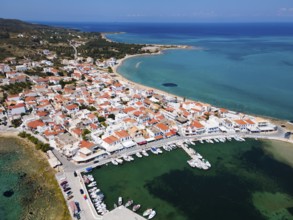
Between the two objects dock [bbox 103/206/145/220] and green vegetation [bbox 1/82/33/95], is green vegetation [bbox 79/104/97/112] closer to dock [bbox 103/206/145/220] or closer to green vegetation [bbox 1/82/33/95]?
green vegetation [bbox 1/82/33/95]

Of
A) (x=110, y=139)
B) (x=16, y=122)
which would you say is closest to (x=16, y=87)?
(x=16, y=122)

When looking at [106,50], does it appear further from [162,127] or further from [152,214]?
[152,214]

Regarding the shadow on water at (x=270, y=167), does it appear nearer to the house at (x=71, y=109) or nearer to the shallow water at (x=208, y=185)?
A: the shallow water at (x=208, y=185)

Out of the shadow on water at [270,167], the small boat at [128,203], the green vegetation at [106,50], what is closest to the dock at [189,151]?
the shadow on water at [270,167]

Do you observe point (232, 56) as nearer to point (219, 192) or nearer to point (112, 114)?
point (112, 114)

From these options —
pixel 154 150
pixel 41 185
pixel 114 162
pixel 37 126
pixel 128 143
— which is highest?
pixel 37 126

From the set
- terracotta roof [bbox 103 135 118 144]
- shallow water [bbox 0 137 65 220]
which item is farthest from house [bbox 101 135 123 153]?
shallow water [bbox 0 137 65 220]

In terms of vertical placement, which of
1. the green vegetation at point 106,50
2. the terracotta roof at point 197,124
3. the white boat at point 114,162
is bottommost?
the white boat at point 114,162
